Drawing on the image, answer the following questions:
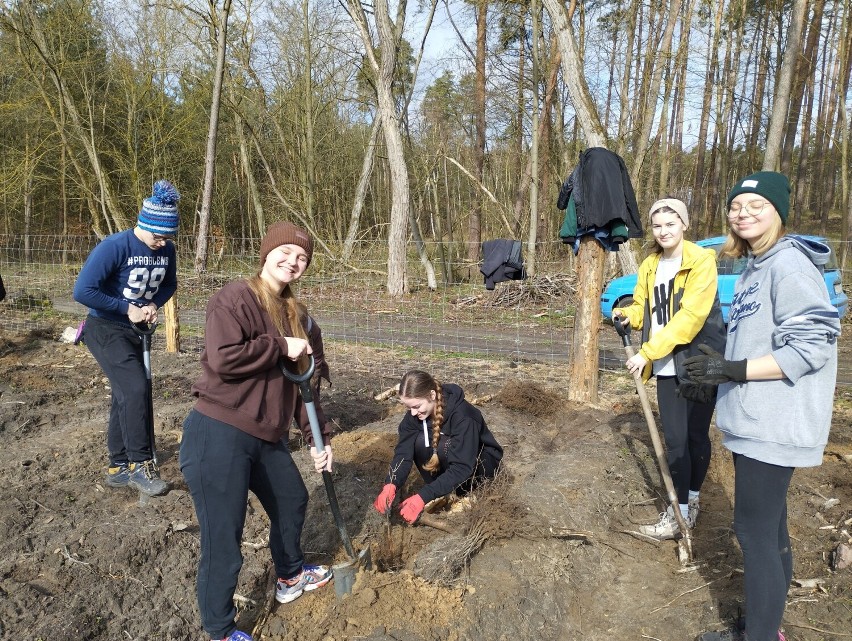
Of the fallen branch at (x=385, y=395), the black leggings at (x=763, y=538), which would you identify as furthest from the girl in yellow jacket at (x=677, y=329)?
the fallen branch at (x=385, y=395)

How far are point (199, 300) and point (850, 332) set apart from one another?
1095 centimetres

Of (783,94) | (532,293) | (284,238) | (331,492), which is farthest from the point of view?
(532,293)

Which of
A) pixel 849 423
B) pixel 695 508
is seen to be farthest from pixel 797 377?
pixel 849 423

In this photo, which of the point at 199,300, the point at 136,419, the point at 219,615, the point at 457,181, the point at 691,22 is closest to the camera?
the point at 219,615

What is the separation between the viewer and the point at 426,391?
327 cm

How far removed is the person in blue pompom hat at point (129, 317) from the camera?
3666 mm

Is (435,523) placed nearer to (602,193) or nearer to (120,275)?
(120,275)

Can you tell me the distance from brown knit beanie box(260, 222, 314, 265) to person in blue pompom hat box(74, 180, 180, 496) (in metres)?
1.65

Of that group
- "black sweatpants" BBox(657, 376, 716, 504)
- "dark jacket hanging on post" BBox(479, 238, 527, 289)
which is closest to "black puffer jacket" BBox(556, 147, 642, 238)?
"dark jacket hanging on post" BBox(479, 238, 527, 289)

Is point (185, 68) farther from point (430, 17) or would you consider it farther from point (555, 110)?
point (555, 110)

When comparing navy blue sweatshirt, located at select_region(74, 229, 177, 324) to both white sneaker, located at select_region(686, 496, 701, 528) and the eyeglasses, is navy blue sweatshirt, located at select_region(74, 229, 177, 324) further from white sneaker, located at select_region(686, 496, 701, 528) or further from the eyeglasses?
white sneaker, located at select_region(686, 496, 701, 528)

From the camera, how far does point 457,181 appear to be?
73.9 ft

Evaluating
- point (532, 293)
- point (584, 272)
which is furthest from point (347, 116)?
point (584, 272)

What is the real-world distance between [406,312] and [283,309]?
9.17m
